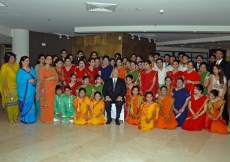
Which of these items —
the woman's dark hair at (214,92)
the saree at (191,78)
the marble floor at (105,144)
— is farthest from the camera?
the saree at (191,78)

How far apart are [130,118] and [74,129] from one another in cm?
119

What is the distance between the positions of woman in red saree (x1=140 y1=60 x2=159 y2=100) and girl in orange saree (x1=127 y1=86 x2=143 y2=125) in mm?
345

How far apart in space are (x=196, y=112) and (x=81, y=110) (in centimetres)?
225

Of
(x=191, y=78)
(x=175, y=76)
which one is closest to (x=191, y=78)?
(x=191, y=78)

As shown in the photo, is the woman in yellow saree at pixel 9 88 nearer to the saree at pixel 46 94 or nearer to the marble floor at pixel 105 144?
the marble floor at pixel 105 144

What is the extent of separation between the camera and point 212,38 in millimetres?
9414

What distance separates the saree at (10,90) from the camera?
4398 millimetres

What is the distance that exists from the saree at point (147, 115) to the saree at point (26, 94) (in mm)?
2132

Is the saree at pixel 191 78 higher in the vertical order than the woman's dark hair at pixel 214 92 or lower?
higher

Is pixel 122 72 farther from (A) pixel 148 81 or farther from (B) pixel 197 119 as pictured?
(B) pixel 197 119

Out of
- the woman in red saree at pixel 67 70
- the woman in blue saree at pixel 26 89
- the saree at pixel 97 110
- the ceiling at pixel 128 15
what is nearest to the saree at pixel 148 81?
the saree at pixel 97 110

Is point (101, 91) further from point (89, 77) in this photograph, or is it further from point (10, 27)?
point (10, 27)

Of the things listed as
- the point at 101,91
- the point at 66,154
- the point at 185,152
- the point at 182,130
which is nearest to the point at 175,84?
the point at 182,130

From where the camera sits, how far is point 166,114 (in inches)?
174
